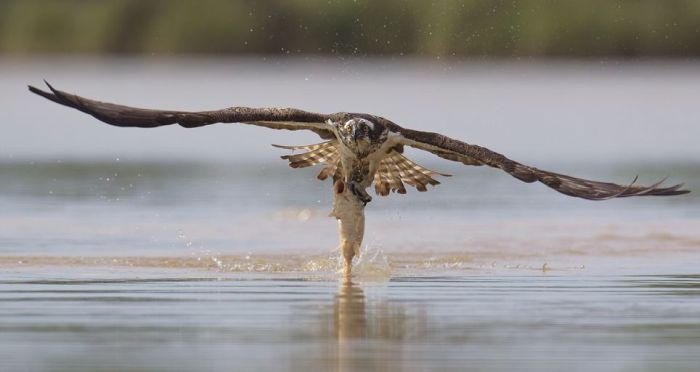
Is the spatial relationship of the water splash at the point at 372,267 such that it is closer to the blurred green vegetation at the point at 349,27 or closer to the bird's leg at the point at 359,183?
the bird's leg at the point at 359,183

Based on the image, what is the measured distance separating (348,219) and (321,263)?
3.22 feet

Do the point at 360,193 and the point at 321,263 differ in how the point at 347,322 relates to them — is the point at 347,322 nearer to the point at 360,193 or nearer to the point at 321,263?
the point at 360,193

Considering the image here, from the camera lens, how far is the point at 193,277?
50.0 ft

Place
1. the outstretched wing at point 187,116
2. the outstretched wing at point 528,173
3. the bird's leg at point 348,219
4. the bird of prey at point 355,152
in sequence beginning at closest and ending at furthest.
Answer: the outstretched wing at point 187,116 → the outstretched wing at point 528,173 → the bird of prey at point 355,152 → the bird's leg at point 348,219

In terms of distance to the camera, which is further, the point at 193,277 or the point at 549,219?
the point at 549,219

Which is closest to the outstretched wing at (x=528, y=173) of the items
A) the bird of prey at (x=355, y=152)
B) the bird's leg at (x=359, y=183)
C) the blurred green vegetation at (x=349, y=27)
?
the bird of prey at (x=355, y=152)

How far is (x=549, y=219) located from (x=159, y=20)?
110 ft

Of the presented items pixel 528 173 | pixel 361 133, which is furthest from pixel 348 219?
pixel 528 173

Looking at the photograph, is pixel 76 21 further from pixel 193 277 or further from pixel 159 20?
pixel 193 277

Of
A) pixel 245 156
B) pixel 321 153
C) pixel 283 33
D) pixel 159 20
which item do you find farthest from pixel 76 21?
pixel 321 153

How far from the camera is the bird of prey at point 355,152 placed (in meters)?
14.8

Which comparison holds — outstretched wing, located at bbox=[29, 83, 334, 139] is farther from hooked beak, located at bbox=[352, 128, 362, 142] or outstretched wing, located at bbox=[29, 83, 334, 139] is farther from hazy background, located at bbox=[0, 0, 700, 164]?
hazy background, located at bbox=[0, 0, 700, 164]

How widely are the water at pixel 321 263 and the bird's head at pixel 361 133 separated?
1.05 meters

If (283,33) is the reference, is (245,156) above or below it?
below
